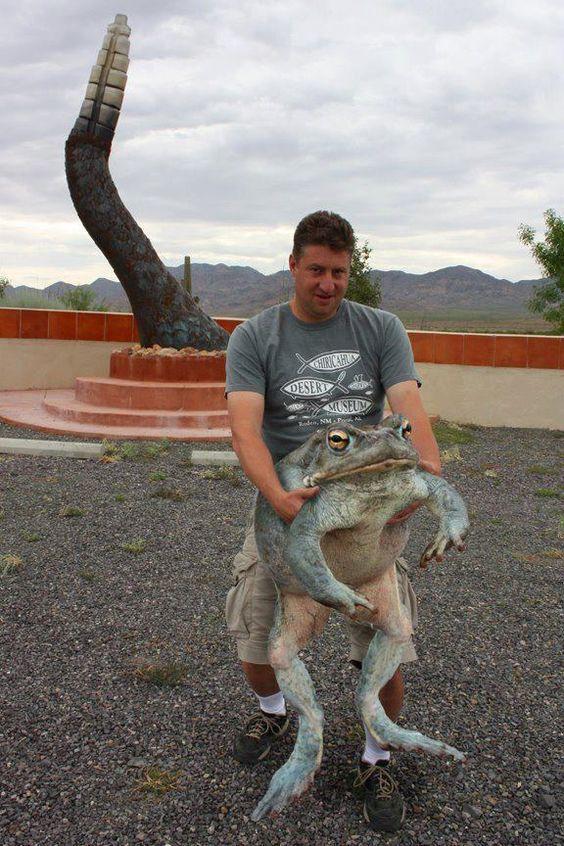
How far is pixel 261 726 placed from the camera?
3.00 m

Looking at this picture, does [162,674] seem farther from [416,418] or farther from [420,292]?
[420,292]

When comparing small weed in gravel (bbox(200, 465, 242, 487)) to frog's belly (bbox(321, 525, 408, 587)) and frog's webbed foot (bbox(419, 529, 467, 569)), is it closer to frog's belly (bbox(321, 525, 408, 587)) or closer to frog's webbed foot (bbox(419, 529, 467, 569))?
frog's belly (bbox(321, 525, 408, 587))

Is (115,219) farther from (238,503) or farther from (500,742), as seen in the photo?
(500,742)

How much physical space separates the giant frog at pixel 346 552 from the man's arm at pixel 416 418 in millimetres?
142

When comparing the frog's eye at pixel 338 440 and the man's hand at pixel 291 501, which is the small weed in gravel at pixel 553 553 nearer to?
the man's hand at pixel 291 501

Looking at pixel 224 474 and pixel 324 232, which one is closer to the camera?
pixel 324 232

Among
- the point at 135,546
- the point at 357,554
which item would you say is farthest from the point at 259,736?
the point at 135,546

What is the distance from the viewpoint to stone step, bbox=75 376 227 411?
952 centimetres

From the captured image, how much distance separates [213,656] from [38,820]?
130 centimetres

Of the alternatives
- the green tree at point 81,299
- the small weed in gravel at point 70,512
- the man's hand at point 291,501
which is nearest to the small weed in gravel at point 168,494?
the small weed in gravel at point 70,512

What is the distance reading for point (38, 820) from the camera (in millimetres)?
2590

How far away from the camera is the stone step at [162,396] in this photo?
9.52 meters

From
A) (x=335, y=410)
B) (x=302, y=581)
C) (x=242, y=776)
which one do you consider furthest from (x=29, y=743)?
(x=335, y=410)

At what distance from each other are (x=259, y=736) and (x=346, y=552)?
1.09 meters
